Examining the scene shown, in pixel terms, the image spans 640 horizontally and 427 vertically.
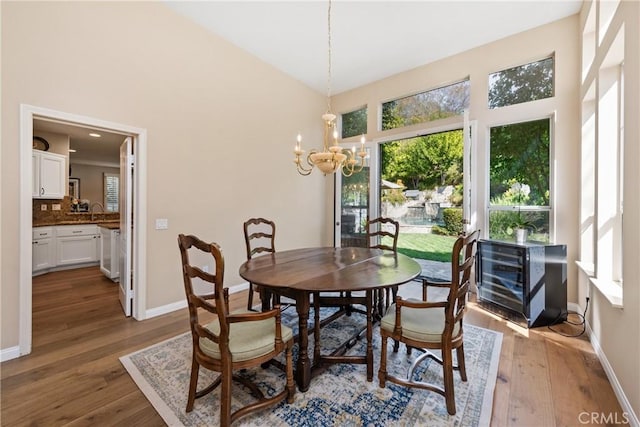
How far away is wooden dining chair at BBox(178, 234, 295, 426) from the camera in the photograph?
1311 millimetres

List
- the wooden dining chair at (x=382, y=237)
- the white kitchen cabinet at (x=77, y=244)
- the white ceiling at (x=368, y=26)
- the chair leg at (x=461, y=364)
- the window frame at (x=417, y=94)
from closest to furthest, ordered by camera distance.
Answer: the chair leg at (x=461, y=364)
the wooden dining chair at (x=382, y=237)
the white ceiling at (x=368, y=26)
the window frame at (x=417, y=94)
the white kitchen cabinet at (x=77, y=244)

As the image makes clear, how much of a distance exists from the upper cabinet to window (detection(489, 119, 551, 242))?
726 cm

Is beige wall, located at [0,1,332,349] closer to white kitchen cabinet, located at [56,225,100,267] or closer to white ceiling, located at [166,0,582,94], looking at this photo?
white ceiling, located at [166,0,582,94]

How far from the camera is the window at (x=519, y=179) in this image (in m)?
3.20

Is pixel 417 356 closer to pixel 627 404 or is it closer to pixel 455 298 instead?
pixel 455 298

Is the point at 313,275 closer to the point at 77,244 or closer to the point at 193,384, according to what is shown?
Answer: the point at 193,384

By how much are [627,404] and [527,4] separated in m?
3.62

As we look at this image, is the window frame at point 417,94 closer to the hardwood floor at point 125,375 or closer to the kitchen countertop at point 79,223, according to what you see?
the hardwood floor at point 125,375

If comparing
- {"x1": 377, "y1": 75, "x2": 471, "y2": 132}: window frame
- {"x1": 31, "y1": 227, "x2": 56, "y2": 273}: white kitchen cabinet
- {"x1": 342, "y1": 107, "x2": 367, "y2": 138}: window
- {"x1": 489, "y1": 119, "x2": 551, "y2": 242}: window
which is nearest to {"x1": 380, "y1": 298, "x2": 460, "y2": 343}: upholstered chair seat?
{"x1": 489, "y1": 119, "x2": 551, "y2": 242}: window

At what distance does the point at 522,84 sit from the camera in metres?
3.36

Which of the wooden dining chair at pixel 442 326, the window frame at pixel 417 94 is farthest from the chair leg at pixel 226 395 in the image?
the window frame at pixel 417 94

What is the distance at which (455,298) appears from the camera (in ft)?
5.00

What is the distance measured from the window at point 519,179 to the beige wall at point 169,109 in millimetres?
2932

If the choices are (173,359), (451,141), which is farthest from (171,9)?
(451,141)
